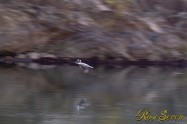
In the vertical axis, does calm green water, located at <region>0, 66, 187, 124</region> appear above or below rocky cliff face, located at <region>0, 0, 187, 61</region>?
below

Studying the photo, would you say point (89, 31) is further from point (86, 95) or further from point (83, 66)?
point (86, 95)

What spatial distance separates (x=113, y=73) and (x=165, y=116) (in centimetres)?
577

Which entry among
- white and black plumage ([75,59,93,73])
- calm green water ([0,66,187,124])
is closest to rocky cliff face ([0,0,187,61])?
white and black plumage ([75,59,93,73])

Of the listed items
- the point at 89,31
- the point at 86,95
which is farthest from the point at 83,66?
the point at 86,95

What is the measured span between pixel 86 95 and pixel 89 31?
23.2ft

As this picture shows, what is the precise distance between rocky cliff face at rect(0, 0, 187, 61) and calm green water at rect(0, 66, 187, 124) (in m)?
2.70

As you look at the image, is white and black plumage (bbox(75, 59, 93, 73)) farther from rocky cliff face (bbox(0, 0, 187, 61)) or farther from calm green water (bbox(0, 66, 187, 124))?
rocky cliff face (bbox(0, 0, 187, 61))

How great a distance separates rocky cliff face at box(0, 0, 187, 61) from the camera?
1616 centimetres

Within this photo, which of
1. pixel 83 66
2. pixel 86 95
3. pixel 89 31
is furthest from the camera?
pixel 89 31

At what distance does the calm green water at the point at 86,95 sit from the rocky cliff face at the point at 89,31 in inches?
106

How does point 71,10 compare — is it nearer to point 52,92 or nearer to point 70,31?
point 70,31

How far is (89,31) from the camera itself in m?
16.3

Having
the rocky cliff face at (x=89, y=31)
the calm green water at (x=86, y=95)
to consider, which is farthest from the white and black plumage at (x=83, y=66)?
the rocky cliff face at (x=89, y=31)

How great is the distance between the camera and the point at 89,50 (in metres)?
16.1
